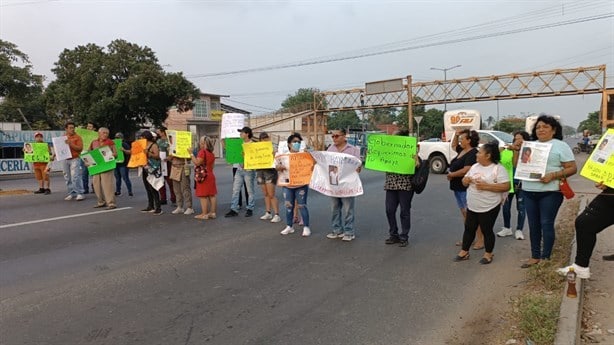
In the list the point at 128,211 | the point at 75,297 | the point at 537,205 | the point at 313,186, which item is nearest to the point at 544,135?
the point at 537,205

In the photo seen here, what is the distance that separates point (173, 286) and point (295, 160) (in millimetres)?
3235

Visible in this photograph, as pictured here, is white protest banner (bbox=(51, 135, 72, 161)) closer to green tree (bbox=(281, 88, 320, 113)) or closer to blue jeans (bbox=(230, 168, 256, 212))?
blue jeans (bbox=(230, 168, 256, 212))

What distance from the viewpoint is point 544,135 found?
208 inches

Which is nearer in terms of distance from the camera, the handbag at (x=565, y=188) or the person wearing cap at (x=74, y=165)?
the handbag at (x=565, y=188)

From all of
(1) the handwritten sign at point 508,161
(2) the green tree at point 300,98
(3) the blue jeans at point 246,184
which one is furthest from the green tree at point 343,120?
(1) the handwritten sign at point 508,161

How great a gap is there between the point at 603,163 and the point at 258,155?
5624 mm

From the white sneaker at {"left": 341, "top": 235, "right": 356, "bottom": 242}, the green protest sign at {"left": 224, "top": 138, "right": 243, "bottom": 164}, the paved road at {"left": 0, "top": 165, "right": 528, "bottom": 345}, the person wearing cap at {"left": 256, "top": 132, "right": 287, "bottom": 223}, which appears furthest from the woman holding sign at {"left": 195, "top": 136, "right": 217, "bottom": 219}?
the white sneaker at {"left": 341, "top": 235, "right": 356, "bottom": 242}

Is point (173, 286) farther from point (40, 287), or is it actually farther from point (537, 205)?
point (537, 205)

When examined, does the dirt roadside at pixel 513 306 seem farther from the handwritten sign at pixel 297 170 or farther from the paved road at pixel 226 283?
the handwritten sign at pixel 297 170

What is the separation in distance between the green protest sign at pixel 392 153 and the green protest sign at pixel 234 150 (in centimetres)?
310

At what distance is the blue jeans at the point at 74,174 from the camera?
11195 mm

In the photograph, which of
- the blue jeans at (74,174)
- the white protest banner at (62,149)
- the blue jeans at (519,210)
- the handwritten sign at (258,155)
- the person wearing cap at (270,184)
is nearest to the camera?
the blue jeans at (519,210)

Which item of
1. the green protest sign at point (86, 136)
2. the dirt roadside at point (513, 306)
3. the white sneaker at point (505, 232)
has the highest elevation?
the green protest sign at point (86, 136)

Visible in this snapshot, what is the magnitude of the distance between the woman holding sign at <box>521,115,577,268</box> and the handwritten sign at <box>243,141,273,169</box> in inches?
178
